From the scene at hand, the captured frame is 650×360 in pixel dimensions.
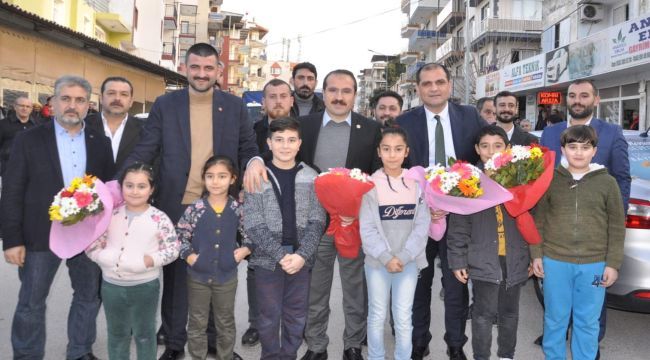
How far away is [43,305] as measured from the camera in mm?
3717

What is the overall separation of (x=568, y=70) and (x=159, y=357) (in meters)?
21.9

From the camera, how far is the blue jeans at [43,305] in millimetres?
3654

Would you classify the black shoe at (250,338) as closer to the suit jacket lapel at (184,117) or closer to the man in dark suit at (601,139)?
the suit jacket lapel at (184,117)

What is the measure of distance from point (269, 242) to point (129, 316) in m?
1.09

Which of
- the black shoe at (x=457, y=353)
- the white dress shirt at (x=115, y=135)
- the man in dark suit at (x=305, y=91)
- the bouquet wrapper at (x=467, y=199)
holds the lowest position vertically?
the black shoe at (x=457, y=353)

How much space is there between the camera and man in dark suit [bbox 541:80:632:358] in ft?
13.6

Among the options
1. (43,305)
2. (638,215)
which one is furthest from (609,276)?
(43,305)

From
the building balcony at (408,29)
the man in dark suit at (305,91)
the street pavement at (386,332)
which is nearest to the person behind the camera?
the street pavement at (386,332)

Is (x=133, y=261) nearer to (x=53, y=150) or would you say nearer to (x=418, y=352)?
(x=53, y=150)

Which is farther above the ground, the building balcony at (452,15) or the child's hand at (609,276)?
the building balcony at (452,15)

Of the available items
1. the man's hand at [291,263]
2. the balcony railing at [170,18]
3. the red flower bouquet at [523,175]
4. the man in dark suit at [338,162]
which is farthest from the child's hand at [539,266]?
the balcony railing at [170,18]

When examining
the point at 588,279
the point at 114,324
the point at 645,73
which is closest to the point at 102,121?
the point at 114,324

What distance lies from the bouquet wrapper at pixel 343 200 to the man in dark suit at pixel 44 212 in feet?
5.80

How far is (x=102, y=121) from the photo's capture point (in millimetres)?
4598
